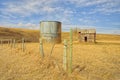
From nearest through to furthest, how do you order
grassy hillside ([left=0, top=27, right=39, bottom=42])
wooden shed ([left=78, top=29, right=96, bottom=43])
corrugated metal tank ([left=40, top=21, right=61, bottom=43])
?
corrugated metal tank ([left=40, top=21, right=61, bottom=43])
wooden shed ([left=78, top=29, right=96, bottom=43])
grassy hillside ([left=0, top=27, right=39, bottom=42])

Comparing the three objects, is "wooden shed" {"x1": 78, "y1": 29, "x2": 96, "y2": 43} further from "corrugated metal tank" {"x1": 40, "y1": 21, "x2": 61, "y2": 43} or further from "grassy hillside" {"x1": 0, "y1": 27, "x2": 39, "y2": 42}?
"grassy hillside" {"x1": 0, "y1": 27, "x2": 39, "y2": 42}

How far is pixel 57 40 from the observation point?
1489 inches

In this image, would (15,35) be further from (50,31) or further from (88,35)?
(88,35)

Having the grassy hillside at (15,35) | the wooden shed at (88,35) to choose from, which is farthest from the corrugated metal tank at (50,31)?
the grassy hillside at (15,35)

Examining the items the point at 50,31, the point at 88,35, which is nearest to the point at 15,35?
the point at 50,31

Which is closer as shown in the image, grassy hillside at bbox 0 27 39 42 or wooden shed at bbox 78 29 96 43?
wooden shed at bbox 78 29 96 43

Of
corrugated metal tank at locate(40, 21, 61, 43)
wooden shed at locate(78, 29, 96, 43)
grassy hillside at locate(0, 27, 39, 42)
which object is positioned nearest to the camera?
corrugated metal tank at locate(40, 21, 61, 43)

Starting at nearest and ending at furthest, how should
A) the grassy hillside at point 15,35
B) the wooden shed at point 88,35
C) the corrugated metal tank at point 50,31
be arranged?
the corrugated metal tank at point 50,31 → the wooden shed at point 88,35 → the grassy hillside at point 15,35

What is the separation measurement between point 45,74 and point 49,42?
29.4 metres

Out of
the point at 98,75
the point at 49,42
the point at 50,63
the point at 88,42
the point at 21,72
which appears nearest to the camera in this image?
the point at 98,75

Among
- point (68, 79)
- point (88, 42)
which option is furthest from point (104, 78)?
point (88, 42)

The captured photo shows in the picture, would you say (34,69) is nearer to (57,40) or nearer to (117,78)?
(117,78)

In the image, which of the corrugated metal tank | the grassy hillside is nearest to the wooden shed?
the corrugated metal tank

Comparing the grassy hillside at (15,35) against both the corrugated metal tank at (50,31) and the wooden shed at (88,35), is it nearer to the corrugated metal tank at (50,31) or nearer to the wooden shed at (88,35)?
the corrugated metal tank at (50,31)
